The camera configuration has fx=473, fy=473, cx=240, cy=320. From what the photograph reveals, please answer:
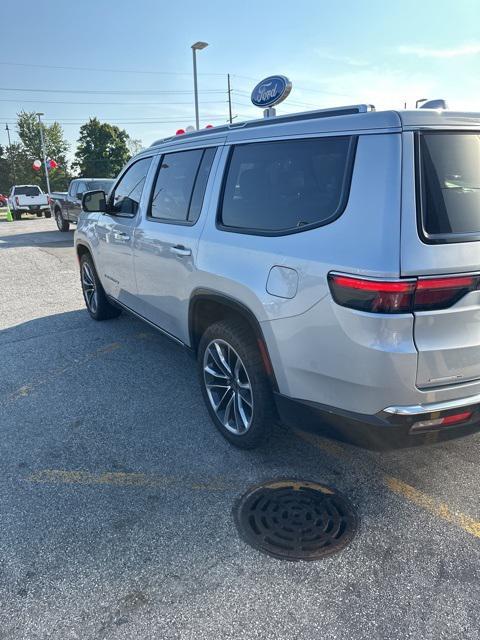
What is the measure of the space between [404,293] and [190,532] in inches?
62.5

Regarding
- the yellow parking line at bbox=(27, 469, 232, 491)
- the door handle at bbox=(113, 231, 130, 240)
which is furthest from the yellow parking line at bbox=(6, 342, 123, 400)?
the yellow parking line at bbox=(27, 469, 232, 491)

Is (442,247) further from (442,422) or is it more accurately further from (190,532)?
(190,532)

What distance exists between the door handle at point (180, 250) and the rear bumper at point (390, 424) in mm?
1401

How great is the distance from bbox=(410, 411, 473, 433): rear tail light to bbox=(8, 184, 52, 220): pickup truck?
26425 millimetres

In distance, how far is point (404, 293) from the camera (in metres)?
1.96

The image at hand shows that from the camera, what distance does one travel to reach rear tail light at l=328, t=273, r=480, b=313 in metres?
1.96

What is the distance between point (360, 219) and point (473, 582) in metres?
1.67

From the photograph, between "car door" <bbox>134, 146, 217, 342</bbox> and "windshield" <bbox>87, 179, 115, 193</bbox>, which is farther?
"windshield" <bbox>87, 179, 115, 193</bbox>

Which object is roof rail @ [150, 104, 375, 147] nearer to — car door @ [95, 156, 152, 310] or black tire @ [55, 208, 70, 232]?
car door @ [95, 156, 152, 310]

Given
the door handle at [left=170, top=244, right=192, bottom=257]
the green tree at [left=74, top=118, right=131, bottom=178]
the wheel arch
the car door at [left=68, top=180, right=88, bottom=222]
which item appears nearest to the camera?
the wheel arch

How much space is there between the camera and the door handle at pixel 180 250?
10.8 feet

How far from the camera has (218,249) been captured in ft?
9.73

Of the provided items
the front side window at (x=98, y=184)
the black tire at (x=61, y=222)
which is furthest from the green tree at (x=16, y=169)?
the front side window at (x=98, y=184)

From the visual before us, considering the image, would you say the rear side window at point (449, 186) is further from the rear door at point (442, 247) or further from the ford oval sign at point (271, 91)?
the ford oval sign at point (271, 91)
